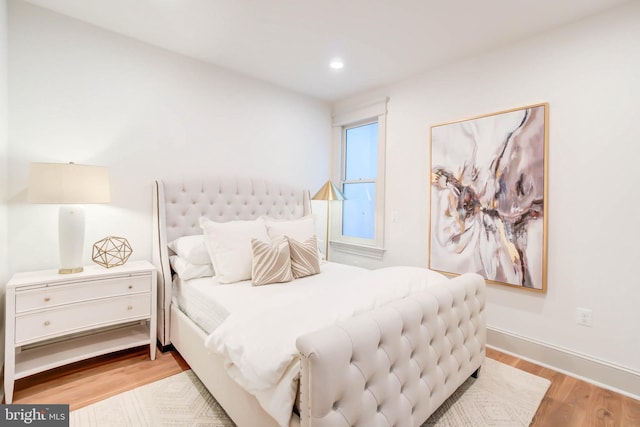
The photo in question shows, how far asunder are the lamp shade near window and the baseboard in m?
3.34

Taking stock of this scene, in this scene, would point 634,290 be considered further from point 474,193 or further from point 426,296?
point 426,296

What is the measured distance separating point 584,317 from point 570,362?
36 centimetres

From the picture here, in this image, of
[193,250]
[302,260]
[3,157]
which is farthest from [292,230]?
[3,157]

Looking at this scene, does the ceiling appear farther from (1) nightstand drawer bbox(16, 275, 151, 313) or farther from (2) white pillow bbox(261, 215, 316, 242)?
(1) nightstand drawer bbox(16, 275, 151, 313)

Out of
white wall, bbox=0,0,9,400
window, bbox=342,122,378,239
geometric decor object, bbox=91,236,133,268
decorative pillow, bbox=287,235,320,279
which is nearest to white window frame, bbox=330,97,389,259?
window, bbox=342,122,378,239

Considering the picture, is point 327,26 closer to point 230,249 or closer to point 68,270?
point 230,249

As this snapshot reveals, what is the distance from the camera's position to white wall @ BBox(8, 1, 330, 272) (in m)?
2.13

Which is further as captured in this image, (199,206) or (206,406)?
(199,206)

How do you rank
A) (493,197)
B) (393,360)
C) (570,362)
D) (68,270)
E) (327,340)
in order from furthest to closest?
1. (493,197)
2. (570,362)
3. (68,270)
4. (393,360)
5. (327,340)

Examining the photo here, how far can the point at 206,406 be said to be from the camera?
70.6 inches

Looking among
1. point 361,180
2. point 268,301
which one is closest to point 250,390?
point 268,301

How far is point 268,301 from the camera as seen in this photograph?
1.81 m

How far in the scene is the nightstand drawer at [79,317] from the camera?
1.85m

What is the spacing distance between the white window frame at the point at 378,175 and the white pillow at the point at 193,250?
6.25ft
